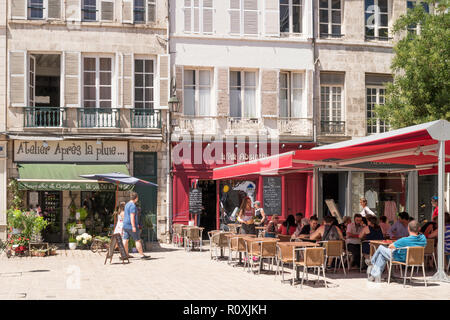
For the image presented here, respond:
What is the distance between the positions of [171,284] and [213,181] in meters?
10.1

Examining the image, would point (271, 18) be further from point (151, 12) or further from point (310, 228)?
point (310, 228)

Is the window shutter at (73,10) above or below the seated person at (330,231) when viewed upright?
above

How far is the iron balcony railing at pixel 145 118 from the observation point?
19.6 metres

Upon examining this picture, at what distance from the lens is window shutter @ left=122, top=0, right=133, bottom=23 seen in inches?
772

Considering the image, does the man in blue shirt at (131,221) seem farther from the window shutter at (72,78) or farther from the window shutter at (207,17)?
the window shutter at (207,17)

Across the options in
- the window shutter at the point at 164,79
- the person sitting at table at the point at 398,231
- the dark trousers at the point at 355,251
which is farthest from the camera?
the window shutter at the point at 164,79

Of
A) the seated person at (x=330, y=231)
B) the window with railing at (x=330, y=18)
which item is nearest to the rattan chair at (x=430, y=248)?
the seated person at (x=330, y=231)

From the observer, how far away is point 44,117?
19.2m

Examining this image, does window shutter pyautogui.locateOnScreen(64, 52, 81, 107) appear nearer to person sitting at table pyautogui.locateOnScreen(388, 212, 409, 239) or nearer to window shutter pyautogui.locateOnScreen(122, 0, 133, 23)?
window shutter pyautogui.locateOnScreen(122, 0, 133, 23)

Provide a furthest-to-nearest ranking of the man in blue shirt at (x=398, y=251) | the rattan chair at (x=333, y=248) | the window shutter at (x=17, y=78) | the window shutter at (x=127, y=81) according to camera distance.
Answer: the window shutter at (x=127, y=81) → the window shutter at (x=17, y=78) → the rattan chair at (x=333, y=248) → the man in blue shirt at (x=398, y=251)

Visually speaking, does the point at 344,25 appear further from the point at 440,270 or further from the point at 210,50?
the point at 440,270

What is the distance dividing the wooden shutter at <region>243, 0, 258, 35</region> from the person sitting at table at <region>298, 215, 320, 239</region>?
366 inches

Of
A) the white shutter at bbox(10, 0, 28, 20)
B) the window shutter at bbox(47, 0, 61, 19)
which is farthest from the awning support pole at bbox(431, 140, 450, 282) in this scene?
the white shutter at bbox(10, 0, 28, 20)

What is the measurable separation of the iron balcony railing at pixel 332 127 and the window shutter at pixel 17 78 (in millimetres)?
9457
